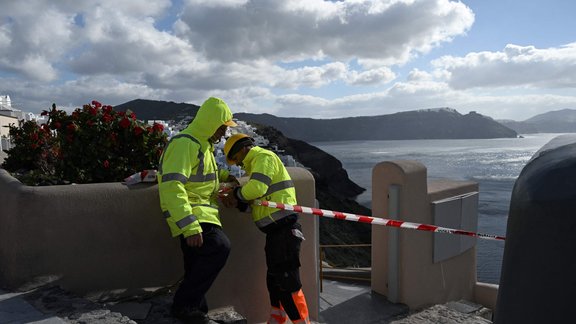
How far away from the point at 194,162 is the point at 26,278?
1.58 meters

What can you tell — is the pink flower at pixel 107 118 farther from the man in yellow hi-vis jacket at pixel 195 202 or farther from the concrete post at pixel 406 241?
the concrete post at pixel 406 241

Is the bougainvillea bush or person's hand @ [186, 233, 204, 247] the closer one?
person's hand @ [186, 233, 204, 247]

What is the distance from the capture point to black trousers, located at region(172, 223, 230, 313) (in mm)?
3621

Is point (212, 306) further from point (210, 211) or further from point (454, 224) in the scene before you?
point (454, 224)

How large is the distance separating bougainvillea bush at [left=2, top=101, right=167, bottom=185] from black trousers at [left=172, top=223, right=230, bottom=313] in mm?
1527

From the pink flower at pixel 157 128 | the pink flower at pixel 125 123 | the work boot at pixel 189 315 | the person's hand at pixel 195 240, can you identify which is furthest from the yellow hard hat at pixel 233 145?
the work boot at pixel 189 315

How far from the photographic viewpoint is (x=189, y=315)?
3.64 metres

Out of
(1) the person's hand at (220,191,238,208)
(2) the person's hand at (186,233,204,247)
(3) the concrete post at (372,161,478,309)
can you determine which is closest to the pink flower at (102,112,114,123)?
(1) the person's hand at (220,191,238,208)

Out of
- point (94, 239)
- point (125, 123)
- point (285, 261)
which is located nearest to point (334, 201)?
point (125, 123)

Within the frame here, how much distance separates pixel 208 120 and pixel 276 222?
1107 millimetres

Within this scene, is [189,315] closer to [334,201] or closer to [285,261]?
[285,261]

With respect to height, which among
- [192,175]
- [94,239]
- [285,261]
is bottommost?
[285,261]

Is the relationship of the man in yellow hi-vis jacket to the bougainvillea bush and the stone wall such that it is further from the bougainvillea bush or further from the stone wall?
the bougainvillea bush

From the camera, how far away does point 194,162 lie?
3.66 metres
